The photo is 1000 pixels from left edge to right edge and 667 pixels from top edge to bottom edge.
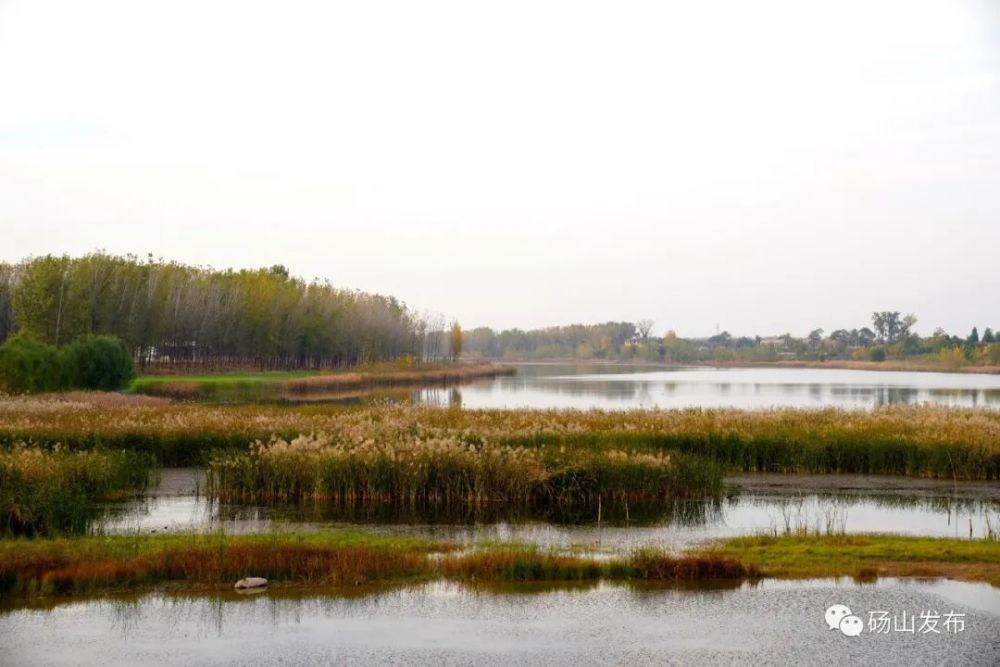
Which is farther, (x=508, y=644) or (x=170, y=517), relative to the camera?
(x=170, y=517)

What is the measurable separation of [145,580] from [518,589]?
515cm

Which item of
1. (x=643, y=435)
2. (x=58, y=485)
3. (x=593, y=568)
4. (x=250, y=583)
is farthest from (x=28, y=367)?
(x=593, y=568)

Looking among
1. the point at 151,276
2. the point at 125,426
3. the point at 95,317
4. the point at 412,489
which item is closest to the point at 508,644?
the point at 412,489

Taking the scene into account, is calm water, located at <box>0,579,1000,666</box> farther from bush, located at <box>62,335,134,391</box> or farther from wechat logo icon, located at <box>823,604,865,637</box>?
bush, located at <box>62,335,134,391</box>

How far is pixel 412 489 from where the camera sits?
21672 millimetres

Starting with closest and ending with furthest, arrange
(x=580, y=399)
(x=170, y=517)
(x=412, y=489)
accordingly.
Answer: (x=170, y=517), (x=412, y=489), (x=580, y=399)

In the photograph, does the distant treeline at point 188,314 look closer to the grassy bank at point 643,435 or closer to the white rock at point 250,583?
the grassy bank at point 643,435

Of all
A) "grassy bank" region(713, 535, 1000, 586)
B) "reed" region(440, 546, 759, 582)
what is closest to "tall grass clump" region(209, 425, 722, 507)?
"grassy bank" region(713, 535, 1000, 586)

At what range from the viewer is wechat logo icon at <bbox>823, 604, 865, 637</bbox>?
38.4 feet

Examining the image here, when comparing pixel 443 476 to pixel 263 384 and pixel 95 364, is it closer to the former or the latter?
pixel 95 364

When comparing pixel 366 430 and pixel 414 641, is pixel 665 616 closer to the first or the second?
pixel 414 641

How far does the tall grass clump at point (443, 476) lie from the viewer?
71.5 feet

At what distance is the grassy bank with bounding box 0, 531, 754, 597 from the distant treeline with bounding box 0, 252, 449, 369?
51.6 meters

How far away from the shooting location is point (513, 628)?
11.8m
